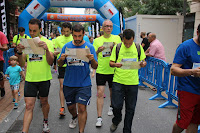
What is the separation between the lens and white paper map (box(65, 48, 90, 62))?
133 inches

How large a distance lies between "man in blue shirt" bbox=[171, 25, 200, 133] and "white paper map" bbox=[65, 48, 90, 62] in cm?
130

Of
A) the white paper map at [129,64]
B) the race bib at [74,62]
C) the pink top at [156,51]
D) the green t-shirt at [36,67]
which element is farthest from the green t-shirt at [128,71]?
the pink top at [156,51]

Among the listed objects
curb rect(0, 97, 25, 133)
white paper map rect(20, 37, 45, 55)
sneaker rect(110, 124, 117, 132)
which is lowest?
curb rect(0, 97, 25, 133)

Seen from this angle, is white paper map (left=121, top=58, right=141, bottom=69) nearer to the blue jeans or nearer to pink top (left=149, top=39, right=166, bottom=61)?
the blue jeans

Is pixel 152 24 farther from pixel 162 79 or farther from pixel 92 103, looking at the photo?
pixel 92 103

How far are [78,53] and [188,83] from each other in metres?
1.64

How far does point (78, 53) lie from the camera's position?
3.40m

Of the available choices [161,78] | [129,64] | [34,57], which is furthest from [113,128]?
[161,78]

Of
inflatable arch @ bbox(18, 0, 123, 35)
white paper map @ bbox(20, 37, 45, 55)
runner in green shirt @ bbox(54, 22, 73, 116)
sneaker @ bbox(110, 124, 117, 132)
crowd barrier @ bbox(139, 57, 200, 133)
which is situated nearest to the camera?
white paper map @ bbox(20, 37, 45, 55)

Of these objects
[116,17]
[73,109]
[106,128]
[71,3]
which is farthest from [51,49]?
[71,3]

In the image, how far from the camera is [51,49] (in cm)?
394

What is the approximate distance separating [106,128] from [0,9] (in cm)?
527

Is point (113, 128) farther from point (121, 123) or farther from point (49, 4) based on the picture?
point (49, 4)

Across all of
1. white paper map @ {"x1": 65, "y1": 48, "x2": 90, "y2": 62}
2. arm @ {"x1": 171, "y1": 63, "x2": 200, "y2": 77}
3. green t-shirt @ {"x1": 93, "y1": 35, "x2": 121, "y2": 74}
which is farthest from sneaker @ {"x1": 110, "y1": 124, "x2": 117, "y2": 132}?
arm @ {"x1": 171, "y1": 63, "x2": 200, "y2": 77}
